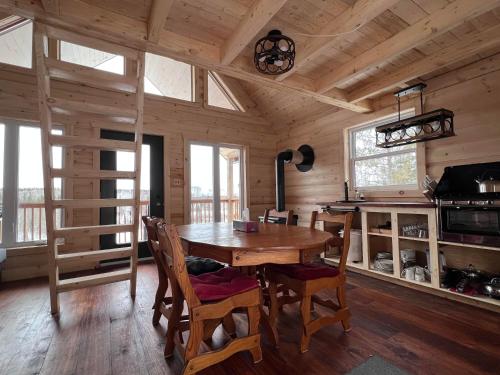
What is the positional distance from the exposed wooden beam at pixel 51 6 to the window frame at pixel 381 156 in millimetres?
3707

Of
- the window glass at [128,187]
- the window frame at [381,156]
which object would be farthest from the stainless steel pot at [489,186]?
the window glass at [128,187]

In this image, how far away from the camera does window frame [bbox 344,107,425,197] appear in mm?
3145

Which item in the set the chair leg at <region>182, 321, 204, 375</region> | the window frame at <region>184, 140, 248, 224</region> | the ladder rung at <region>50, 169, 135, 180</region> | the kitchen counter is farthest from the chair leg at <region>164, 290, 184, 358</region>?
the window frame at <region>184, 140, 248, 224</region>

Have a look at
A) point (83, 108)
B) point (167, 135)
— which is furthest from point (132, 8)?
point (167, 135)

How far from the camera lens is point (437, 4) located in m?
2.16

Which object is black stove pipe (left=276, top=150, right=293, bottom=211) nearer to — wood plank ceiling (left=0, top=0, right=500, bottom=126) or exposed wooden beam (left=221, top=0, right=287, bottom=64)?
wood plank ceiling (left=0, top=0, right=500, bottom=126)

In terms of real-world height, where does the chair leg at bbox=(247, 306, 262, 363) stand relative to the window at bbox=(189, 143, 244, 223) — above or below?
below

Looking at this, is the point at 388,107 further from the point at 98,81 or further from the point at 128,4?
the point at 98,81

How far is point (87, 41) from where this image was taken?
7.63 ft

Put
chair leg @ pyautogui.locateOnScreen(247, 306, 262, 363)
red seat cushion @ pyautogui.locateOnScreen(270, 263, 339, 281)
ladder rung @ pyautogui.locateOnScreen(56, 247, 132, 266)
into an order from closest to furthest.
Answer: chair leg @ pyautogui.locateOnScreen(247, 306, 262, 363) → red seat cushion @ pyautogui.locateOnScreen(270, 263, 339, 281) → ladder rung @ pyautogui.locateOnScreen(56, 247, 132, 266)

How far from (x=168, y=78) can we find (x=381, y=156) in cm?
368

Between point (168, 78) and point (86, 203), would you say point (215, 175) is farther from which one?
point (86, 203)

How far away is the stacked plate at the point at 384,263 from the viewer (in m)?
3.06

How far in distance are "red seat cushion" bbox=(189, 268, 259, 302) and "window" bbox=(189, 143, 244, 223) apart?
2.80m
